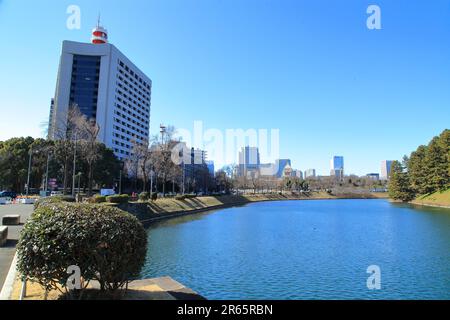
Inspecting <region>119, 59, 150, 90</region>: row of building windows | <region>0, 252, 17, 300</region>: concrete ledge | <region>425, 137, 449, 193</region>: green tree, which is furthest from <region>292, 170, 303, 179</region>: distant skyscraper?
<region>0, 252, 17, 300</region>: concrete ledge

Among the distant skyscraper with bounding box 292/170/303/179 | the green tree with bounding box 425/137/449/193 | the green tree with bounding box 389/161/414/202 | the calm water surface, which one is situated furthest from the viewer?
the distant skyscraper with bounding box 292/170/303/179

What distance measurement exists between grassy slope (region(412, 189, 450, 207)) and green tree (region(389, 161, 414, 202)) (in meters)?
6.19

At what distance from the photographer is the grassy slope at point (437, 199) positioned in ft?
174

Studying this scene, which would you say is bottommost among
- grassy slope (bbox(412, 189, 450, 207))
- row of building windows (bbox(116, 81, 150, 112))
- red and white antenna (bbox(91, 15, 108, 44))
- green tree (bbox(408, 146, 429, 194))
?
grassy slope (bbox(412, 189, 450, 207))

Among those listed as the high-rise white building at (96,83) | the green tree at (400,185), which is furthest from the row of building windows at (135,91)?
the green tree at (400,185)

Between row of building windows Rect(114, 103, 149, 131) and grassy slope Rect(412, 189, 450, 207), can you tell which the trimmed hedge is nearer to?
grassy slope Rect(412, 189, 450, 207)

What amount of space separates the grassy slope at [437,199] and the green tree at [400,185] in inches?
244

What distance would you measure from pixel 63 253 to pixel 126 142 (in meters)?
93.5

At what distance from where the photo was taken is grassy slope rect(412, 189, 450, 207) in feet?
174

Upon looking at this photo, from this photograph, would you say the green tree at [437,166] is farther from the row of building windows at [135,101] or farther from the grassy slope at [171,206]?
the row of building windows at [135,101]

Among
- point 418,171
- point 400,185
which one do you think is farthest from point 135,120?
point 418,171
